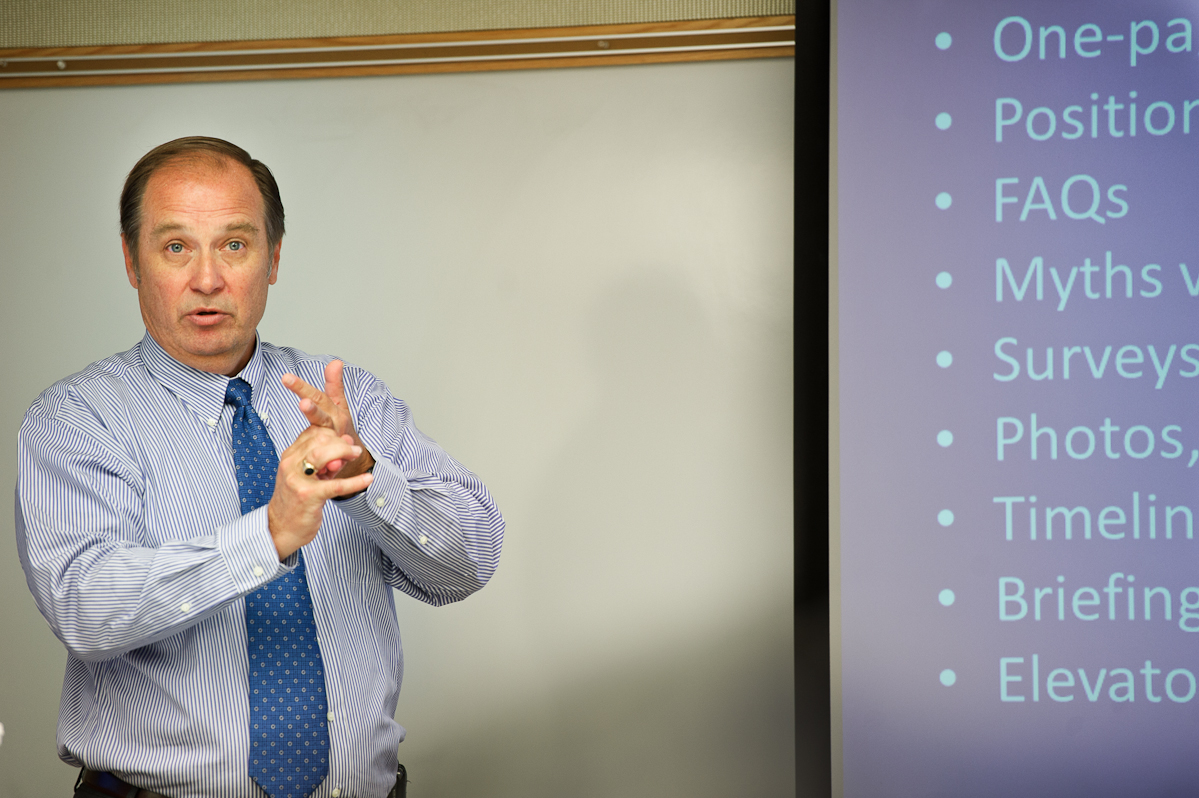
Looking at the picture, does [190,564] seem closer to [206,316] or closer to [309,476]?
[309,476]

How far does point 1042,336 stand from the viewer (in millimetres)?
1705

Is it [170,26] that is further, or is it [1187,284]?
[170,26]

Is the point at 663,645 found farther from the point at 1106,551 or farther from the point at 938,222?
the point at 938,222

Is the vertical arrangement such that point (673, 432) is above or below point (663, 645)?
above

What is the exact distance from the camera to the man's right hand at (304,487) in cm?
135

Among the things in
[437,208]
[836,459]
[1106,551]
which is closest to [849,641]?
[836,459]

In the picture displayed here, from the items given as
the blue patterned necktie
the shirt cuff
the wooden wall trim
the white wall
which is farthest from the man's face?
the wooden wall trim

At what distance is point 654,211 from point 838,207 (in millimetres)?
954

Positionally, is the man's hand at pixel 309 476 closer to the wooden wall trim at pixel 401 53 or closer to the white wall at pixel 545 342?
the white wall at pixel 545 342

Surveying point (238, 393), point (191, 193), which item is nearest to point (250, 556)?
point (238, 393)

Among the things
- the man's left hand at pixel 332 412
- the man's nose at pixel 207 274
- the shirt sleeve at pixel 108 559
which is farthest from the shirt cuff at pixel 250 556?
the man's nose at pixel 207 274

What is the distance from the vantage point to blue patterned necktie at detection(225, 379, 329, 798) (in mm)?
1496

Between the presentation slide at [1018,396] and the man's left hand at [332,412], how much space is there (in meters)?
0.89

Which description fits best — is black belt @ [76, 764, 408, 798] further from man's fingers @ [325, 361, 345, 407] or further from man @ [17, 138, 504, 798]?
man's fingers @ [325, 361, 345, 407]
